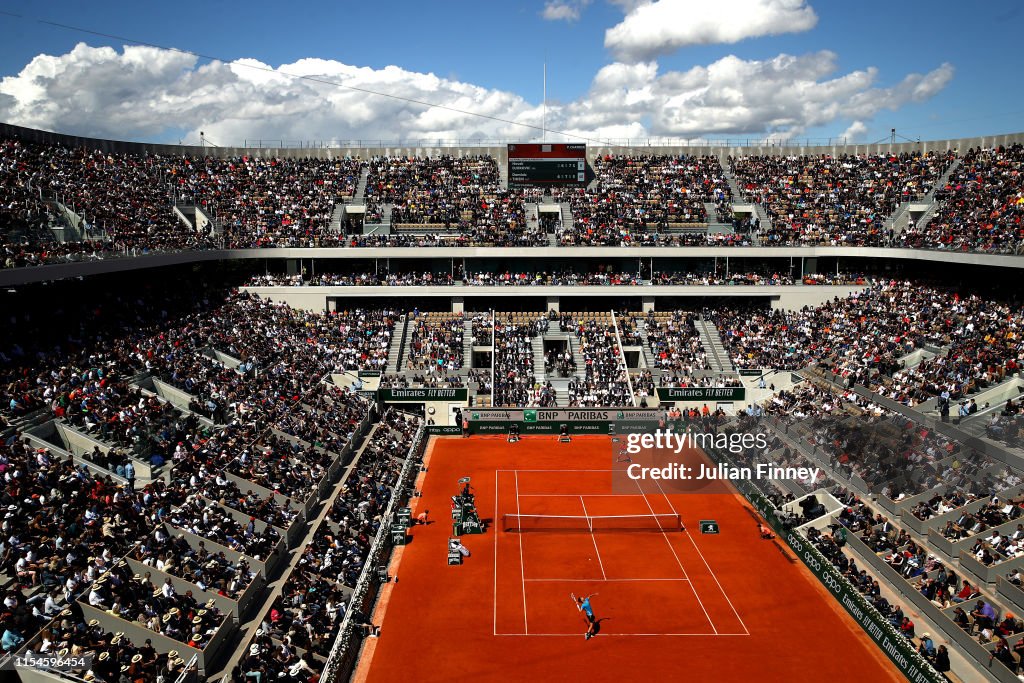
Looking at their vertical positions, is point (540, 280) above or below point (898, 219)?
below

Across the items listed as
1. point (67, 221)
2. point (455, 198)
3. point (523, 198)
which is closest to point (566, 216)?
point (523, 198)

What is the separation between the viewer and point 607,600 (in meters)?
25.7

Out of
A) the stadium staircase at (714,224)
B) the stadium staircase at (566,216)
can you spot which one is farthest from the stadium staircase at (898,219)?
the stadium staircase at (566,216)

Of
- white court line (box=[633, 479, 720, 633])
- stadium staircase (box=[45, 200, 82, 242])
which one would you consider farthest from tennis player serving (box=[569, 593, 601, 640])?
stadium staircase (box=[45, 200, 82, 242])

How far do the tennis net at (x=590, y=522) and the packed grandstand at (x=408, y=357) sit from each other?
4.91m

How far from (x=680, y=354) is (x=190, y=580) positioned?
36.6m

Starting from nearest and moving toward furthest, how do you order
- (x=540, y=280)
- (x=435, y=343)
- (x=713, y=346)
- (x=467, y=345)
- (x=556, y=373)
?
1. (x=556, y=373)
2. (x=713, y=346)
3. (x=435, y=343)
4. (x=467, y=345)
5. (x=540, y=280)

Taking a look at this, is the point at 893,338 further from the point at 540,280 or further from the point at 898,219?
the point at 540,280

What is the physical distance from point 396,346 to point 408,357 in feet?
4.33

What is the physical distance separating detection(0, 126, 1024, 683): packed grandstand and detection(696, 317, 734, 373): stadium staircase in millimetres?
204

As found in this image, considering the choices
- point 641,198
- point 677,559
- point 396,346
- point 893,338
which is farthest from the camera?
point 641,198

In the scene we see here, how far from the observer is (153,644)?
1916 centimetres

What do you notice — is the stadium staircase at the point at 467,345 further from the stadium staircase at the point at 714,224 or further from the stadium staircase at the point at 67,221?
the stadium staircase at the point at 67,221

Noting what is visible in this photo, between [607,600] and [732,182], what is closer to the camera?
[607,600]
